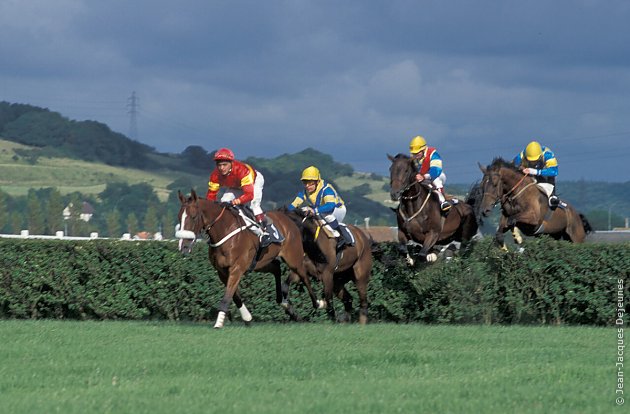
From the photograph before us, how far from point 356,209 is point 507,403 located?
15915cm

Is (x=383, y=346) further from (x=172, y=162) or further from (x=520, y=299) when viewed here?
(x=172, y=162)

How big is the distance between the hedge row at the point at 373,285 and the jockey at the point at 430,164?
87 centimetres

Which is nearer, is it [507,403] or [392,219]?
[507,403]

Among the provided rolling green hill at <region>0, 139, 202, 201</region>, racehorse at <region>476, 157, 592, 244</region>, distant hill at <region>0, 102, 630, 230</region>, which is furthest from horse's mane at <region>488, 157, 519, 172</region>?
rolling green hill at <region>0, 139, 202, 201</region>

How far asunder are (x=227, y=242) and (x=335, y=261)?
2367 millimetres

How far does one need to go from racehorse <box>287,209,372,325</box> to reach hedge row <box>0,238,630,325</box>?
343 mm

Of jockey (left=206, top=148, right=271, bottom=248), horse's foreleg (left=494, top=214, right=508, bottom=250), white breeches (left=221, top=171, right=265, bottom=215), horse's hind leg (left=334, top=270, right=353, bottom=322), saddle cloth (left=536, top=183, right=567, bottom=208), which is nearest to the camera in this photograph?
jockey (left=206, top=148, right=271, bottom=248)

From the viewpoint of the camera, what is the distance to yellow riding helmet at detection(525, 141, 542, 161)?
1769cm

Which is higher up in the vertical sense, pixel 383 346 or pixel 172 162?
pixel 172 162

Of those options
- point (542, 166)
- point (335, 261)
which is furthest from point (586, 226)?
point (335, 261)

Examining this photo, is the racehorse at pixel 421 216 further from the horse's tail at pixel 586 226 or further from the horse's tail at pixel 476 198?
the horse's tail at pixel 586 226

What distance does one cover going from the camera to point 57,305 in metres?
17.4

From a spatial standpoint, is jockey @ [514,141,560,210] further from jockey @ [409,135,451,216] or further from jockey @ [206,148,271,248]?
jockey @ [206,148,271,248]

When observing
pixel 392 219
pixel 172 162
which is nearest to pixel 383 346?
pixel 392 219
